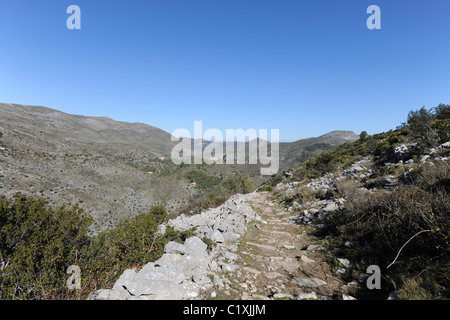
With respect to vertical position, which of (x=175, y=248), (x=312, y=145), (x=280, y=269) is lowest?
(x=280, y=269)

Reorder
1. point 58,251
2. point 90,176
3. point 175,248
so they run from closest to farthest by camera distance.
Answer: point 175,248 < point 58,251 < point 90,176

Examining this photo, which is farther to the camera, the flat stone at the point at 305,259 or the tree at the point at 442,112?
the tree at the point at 442,112

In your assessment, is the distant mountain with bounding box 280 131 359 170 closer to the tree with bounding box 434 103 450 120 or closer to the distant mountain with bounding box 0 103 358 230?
the distant mountain with bounding box 0 103 358 230

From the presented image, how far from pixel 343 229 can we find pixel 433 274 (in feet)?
8.83

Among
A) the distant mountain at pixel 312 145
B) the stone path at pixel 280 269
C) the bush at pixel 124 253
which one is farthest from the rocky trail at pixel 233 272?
the distant mountain at pixel 312 145

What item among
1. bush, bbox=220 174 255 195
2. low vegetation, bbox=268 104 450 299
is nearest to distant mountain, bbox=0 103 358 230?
bush, bbox=220 174 255 195

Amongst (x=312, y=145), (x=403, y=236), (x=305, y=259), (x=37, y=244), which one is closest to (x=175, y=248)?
(x=305, y=259)

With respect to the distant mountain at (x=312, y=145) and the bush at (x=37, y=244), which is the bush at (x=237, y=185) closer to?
the bush at (x=37, y=244)

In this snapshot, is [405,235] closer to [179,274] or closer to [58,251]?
[179,274]

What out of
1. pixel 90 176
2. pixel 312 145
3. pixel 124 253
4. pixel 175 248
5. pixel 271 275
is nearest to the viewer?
pixel 271 275

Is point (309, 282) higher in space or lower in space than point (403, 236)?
lower

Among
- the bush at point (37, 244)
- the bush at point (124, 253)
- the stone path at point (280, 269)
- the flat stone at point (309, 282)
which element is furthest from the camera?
the bush at point (37, 244)
